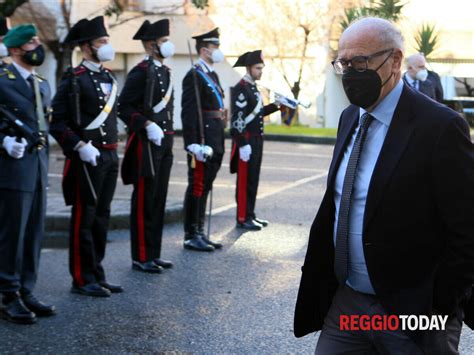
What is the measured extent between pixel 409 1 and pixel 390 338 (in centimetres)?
2382

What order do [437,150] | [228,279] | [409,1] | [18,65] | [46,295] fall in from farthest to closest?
[409,1]
[228,279]
[46,295]
[18,65]
[437,150]

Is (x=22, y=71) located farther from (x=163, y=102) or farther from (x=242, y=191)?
(x=242, y=191)

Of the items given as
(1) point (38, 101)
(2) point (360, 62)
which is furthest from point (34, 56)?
(2) point (360, 62)

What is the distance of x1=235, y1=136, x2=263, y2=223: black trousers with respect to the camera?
9883 millimetres

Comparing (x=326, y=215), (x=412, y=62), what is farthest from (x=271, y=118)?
(x=326, y=215)

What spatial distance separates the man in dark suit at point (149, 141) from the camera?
749cm

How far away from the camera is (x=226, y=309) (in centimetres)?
641

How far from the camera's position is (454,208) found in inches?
124

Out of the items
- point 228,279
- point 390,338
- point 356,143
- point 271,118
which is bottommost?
point 271,118

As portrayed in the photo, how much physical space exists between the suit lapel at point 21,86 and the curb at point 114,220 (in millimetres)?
3276

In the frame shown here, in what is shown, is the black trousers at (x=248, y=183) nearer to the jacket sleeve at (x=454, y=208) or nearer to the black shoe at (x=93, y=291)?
the black shoe at (x=93, y=291)

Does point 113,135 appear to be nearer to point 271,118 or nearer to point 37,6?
point 37,6

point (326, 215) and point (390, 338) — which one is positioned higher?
point (326, 215)

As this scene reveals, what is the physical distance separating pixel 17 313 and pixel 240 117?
4379mm
